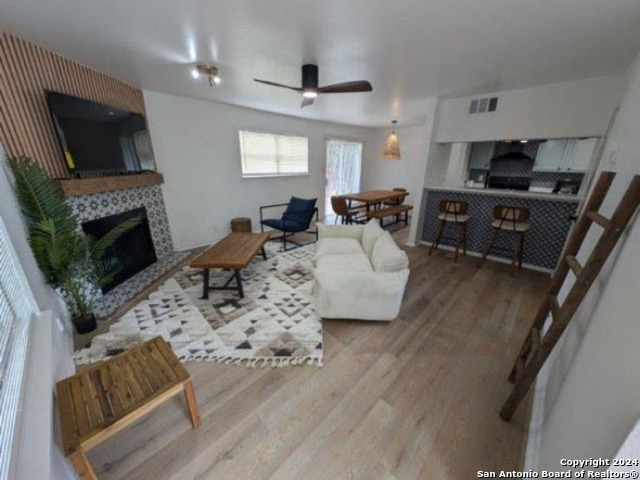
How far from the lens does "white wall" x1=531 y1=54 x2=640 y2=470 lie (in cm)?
69

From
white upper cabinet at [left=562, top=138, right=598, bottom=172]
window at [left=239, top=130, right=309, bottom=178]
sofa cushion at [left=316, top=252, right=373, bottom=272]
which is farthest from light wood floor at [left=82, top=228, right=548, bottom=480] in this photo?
white upper cabinet at [left=562, top=138, right=598, bottom=172]

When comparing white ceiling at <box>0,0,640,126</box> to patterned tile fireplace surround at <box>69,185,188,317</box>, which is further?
patterned tile fireplace surround at <box>69,185,188,317</box>

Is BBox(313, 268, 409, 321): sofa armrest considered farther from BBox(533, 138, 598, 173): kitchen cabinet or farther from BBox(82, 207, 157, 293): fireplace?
BBox(533, 138, 598, 173): kitchen cabinet

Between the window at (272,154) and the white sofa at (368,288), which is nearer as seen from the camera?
the white sofa at (368,288)

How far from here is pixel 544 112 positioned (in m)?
2.96

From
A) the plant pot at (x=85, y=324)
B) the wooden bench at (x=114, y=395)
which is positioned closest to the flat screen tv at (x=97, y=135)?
the plant pot at (x=85, y=324)

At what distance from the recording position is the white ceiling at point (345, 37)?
4.90 ft

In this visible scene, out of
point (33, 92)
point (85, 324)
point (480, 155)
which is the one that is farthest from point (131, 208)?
point (480, 155)

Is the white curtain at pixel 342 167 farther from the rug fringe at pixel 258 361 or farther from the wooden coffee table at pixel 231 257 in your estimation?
the rug fringe at pixel 258 361

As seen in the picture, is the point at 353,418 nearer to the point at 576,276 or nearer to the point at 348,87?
the point at 576,276

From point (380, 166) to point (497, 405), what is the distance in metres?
6.67

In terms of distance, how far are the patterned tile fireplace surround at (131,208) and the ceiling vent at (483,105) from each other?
4.70m

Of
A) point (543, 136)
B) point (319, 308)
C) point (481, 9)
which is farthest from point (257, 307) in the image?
point (543, 136)

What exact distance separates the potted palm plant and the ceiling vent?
4610 millimetres
